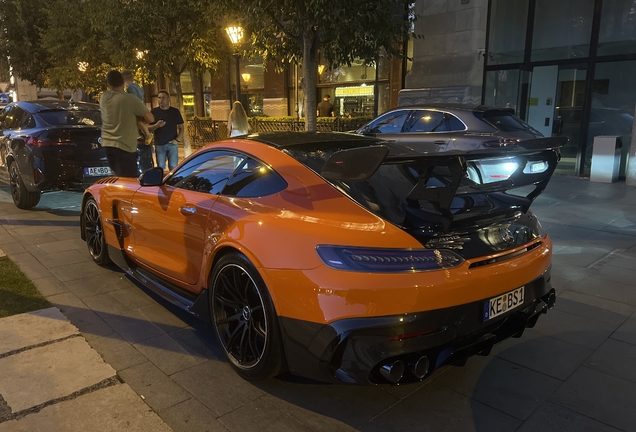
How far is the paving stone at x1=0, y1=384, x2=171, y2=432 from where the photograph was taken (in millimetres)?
2592

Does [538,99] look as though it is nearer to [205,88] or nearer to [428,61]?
[428,61]

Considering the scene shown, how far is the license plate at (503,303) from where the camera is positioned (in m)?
2.63

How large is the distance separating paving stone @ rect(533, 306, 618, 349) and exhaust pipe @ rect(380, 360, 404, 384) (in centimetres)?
185

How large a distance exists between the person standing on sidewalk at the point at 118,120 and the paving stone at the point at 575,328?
203 inches

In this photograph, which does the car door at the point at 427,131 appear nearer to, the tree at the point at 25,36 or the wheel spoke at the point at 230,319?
the wheel spoke at the point at 230,319

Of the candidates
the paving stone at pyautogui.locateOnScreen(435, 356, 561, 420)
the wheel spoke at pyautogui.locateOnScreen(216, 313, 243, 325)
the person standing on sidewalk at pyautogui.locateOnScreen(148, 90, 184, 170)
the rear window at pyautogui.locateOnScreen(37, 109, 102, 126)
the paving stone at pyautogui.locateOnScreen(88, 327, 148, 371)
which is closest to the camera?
the paving stone at pyautogui.locateOnScreen(435, 356, 561, 420)

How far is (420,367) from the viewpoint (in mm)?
2457

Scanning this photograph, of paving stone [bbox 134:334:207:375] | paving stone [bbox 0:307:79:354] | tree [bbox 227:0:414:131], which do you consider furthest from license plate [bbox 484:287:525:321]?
tree [bbox 227:0:414:131]

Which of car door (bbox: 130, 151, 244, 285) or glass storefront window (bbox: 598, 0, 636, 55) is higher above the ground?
glass storefront window (bbox: 598, 0, 636, 55)

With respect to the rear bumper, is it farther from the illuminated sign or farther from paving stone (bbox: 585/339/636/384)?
the illuminated sign

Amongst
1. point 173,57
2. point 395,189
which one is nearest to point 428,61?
point 173,57

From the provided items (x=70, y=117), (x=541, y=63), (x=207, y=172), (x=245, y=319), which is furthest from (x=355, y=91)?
(x=245, y=319)

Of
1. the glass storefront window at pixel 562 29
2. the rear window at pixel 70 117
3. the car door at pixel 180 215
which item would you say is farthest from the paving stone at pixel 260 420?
the glass storefront window at pixel 562 29

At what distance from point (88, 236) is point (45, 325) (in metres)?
1.78
